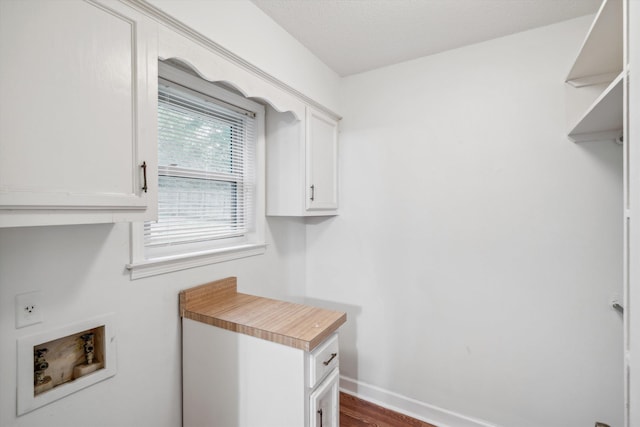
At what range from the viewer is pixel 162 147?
1480 millimetres

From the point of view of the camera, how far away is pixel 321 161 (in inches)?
83.0

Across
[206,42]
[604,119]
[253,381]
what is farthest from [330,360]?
[604,119]

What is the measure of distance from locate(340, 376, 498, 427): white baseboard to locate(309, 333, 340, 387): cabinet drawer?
1037 mm

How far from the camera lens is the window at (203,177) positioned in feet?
4.86

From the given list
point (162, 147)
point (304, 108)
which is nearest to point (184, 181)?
point (162, 147)

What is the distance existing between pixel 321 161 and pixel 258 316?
115 cm

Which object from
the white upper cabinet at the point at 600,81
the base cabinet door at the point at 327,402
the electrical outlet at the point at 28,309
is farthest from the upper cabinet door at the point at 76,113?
the white upper cabinet at the point at 600,81

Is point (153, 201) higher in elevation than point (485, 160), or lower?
lower

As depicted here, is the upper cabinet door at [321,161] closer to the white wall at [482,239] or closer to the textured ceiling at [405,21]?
the white wall at [482,239]

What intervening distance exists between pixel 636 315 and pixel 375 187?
1511 millimetres

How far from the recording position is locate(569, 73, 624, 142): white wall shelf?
104 cm

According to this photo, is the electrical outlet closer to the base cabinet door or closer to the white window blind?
the white window blind

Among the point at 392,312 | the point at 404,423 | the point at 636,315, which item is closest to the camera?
the point at 636,315

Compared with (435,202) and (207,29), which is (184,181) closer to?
(207,29)
